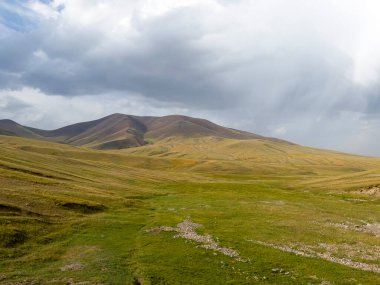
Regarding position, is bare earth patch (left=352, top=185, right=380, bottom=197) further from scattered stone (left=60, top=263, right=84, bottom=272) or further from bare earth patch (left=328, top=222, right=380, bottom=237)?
scattered stone (left=60, top=263, right=84, bottom=272)

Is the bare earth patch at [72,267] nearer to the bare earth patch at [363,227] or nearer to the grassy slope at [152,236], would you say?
the grassy slope at [152,236]

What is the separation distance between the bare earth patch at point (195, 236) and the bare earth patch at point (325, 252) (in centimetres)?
567

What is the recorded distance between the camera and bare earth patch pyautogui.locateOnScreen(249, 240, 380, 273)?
39959 mm

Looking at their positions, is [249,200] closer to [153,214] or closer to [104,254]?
[153,214]

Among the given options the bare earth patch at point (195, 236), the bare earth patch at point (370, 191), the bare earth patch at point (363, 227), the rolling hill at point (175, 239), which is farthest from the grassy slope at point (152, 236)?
the bare earth patch at point (370, 191)

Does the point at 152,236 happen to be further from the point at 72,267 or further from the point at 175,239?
the point at 72,267

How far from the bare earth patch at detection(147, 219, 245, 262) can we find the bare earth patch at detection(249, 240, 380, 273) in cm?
567

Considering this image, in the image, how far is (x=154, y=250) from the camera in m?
44.0

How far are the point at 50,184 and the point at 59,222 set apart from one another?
2981 cm

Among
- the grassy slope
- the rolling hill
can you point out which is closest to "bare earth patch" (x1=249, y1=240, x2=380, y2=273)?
the rolling hill

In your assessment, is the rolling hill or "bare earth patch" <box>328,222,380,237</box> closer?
the rolling hill

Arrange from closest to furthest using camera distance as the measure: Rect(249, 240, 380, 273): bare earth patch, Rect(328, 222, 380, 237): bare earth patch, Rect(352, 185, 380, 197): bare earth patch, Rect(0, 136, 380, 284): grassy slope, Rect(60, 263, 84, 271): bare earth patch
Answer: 1. Rect(0, 136, 380, 284): grassy slope
2. Rect(60, 263, 84, 271): bare earth patch
3. Rect(249, 240, 380, 273): bare earth patch
4. Rect(328, 222, 380, 237): bare earth patch
5. Rect(352, 185, 380, 197): bare earth patch

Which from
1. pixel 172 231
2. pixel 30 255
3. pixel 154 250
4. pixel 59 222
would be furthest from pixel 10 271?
pixel 172 231

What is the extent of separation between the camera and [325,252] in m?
45.5
